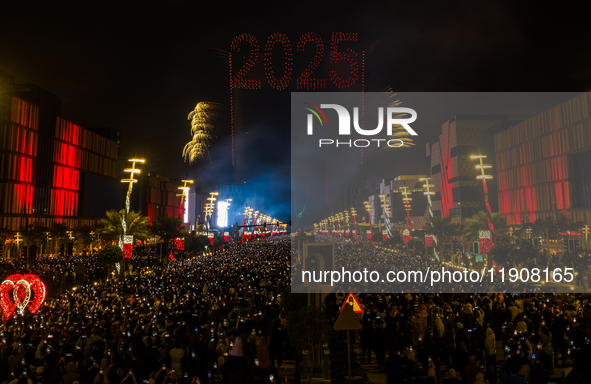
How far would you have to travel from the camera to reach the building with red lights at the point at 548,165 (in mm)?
54250

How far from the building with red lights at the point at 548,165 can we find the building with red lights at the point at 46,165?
247 feet

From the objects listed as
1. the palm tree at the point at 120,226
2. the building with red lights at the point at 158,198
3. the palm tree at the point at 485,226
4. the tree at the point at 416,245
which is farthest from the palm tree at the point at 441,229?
the building with red lights at the point at 158,198

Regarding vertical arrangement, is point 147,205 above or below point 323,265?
above

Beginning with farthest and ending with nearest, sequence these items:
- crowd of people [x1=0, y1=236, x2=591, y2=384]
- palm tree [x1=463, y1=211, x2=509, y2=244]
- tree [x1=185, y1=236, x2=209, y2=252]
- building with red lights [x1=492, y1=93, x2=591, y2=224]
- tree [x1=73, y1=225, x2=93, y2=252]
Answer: tree [x1=73, y1=225, x2=93, y2=252]
tree [x1=185, y1=236, x2=209, y2=252]
building with red lights [x1=492, y1=93, x2=591, y2=224]
palm tree [x1=463, y1=211, x2=509, y2=244]
crowd of people [x1=0, y1=236, x2=591, y2=384]

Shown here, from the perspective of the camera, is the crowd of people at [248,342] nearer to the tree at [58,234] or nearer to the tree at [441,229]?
the tree at [441,229]

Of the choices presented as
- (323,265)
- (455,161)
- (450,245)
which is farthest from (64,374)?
(455,161)

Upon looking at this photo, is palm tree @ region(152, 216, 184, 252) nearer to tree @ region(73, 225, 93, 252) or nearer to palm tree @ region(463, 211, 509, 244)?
tree @ region(73, 225, 93, 252)

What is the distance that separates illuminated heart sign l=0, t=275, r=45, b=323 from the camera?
47.3ft

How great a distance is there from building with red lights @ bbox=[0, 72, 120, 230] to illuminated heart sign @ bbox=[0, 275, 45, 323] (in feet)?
170

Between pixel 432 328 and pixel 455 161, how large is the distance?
81764 mm

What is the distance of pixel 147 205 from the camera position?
110 metres

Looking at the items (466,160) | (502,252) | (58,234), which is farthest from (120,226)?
(466,160)

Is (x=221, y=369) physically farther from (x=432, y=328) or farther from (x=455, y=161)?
(x=455, y=161)

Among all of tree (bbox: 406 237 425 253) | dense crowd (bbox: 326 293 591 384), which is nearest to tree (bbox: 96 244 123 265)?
dense crowd (bbox: 326 293 591 384)
